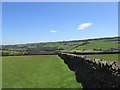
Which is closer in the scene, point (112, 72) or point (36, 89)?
point (112, 72)

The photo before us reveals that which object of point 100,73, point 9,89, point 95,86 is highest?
point 100,73

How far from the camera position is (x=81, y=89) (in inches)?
397

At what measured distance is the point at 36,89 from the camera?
35.2 feet

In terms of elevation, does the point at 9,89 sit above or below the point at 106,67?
below

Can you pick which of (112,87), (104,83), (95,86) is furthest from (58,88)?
(112,87)

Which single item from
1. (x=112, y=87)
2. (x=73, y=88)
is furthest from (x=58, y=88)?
(x=112, y=87)

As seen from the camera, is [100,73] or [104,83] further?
[100,73]

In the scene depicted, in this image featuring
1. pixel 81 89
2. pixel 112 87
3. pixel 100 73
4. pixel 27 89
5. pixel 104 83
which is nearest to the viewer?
pixel 112 87

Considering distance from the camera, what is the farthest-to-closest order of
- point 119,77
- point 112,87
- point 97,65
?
point 97,65 → point 112,87 → point 119,77

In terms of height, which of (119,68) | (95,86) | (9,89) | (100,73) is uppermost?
(119,68)

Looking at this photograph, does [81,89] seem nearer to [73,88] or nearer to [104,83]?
[73,88]

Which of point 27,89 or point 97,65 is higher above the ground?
point 97,65

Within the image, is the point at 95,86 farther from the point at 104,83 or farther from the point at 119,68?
the point at 119,68

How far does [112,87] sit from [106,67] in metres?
1.18
